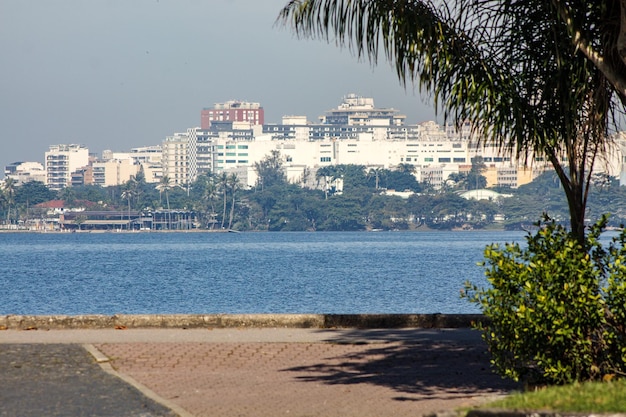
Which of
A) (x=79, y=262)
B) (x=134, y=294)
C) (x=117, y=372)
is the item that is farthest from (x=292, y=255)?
(x=117, y=372)

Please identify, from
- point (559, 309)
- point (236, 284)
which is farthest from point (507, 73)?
point (236, 284)

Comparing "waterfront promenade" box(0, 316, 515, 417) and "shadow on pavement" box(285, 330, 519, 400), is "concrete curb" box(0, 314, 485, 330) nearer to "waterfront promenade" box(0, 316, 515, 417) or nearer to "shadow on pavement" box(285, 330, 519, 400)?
"waterfront promenade" box(0, 316, 515, 417)

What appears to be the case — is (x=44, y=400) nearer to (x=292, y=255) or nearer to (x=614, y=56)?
(x=614, y=56)

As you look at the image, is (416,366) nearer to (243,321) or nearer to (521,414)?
(243,321)

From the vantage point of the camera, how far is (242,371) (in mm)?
11023

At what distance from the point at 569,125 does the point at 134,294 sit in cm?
4981

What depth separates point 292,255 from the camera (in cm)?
11338

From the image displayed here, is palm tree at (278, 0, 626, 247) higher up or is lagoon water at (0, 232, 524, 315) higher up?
palm tree at (278, 0, 626, 247)

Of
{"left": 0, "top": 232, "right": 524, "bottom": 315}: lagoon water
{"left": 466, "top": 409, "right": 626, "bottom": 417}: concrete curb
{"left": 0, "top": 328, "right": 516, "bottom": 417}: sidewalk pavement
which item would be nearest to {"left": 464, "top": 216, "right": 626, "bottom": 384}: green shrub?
{"left": 0, "top": 328, "right": 516, "bottom": 417}: sidewalk pavement

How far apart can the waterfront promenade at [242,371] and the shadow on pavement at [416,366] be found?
1cm

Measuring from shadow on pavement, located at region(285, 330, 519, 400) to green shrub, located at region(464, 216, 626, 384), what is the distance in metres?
1.03

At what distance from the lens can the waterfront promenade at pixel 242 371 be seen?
9133 mm

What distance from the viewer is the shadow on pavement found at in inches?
391

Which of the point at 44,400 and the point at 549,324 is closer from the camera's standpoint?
the point at 549,324
